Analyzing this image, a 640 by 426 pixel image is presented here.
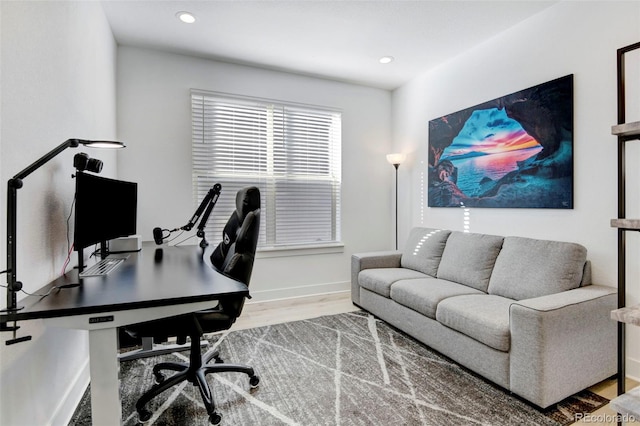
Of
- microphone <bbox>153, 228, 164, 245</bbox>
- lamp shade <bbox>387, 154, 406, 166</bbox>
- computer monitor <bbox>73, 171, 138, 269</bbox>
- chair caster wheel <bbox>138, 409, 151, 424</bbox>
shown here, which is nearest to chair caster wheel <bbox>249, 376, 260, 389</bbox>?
chair caster wheel <bbox>138, 409, 151, 424</bbox>

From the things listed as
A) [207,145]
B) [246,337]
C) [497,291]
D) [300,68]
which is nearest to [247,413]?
[246,337]

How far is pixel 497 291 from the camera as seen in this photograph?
252 cm

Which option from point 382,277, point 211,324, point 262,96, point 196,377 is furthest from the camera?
point 262,96

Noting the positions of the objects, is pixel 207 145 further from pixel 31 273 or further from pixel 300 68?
pixel 31 273

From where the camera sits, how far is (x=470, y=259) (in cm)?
281

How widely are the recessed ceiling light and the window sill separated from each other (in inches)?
88.9

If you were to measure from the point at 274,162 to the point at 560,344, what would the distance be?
9.82 ft

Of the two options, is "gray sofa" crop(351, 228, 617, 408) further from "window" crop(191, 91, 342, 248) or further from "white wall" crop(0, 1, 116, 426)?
"white wall" crop(0, 1, 116, 426)

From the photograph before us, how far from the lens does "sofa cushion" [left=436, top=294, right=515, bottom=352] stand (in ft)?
6.31

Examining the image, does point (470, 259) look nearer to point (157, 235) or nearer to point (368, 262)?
point (368, 262)

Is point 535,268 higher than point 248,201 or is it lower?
lower

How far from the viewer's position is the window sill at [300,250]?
3.69 meters

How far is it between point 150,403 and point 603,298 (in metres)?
2.76

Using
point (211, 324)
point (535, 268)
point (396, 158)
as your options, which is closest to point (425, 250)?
point (535, 268)
